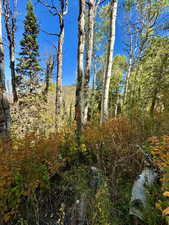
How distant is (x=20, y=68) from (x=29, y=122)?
11966 millimetres

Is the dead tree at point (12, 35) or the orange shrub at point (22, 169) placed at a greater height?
the dead tree at point (12, 35)

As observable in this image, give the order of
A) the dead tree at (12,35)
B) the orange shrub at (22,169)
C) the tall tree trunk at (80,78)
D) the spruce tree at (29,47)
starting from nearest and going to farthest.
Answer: the orange shrub at (22,169) < the tall tree trunk at (80,78) < the dead tree at (12,35) < the spruce tree at (29,47)

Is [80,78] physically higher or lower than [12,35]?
lower

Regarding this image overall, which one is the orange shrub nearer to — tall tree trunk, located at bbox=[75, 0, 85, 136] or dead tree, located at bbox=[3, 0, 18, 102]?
tall tree trunk, located at bbox=[75, 0, 85, 136]

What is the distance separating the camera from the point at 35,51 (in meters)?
16.7

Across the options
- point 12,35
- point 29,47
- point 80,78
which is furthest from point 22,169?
point 29,47

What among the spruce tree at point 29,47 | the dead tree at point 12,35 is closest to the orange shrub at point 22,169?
the dead tree at point 12,35

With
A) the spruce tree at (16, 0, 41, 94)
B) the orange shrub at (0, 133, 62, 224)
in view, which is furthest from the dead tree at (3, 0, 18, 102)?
the orange shrub at (0, 133, 62, 224)

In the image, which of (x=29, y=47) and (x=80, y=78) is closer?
(x=80, y=78)

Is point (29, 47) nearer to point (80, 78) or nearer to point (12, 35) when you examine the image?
point (12, 35)

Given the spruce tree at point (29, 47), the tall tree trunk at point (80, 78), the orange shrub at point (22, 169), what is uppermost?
the spruce tree at point (29, 47)

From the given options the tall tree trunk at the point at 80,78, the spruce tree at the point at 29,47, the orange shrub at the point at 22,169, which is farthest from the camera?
the spruce tree at the point at 29,47

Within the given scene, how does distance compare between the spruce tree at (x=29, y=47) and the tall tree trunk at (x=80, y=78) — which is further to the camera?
the spruce tree at (x=29, y=47)

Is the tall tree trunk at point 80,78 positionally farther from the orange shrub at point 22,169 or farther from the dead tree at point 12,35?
the dead tree at point 12,35
